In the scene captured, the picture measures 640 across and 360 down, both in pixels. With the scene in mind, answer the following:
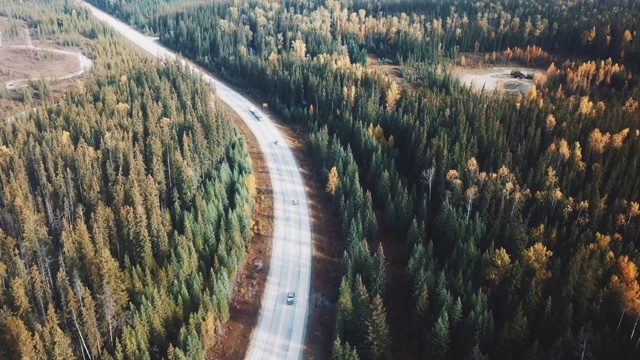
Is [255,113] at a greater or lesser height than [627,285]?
greater

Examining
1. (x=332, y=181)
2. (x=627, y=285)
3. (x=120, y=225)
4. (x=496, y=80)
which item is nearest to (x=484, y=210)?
(x=627, y=285)

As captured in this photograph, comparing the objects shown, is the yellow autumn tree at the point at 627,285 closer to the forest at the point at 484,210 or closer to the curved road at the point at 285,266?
the forest at the point at 484,210

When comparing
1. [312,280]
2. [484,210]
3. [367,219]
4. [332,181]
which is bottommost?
[312,280]

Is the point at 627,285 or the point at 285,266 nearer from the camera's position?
the point at 627,285

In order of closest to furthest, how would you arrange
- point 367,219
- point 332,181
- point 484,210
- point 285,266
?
point 285,266 < point 484,210 < point 367,219 < point 332,181

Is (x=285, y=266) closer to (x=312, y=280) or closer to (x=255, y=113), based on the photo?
(x=312, y=280)

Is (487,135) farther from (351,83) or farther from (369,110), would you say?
(351,83)

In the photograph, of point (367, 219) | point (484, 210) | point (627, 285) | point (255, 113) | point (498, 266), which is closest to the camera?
point (627, 285)

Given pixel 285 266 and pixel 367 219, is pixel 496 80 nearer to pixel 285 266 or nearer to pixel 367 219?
pixel 367 219

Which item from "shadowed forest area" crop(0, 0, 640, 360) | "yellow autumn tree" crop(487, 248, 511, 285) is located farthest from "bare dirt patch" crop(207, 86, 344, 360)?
"yellow autumn tree" crop(487, 248, 511, 285)
